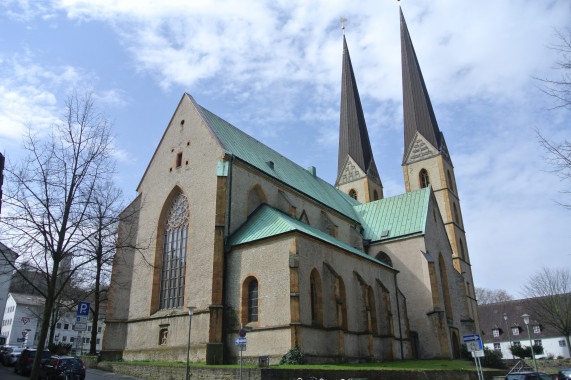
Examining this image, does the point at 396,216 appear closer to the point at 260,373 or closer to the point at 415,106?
the point at 415,106

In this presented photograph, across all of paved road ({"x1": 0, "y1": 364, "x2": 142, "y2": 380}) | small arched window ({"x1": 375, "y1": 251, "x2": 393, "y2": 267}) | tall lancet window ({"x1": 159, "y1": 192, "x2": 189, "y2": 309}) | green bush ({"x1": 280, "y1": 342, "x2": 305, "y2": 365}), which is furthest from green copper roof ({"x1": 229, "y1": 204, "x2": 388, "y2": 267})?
small arched window ({"x1": 375, "y1": 251, "x2": 393, "y2": 267})

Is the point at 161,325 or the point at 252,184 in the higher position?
the point at 252,184

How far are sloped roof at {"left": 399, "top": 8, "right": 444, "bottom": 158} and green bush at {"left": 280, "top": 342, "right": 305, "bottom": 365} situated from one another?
35960mm

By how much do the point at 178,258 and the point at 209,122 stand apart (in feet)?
27.8

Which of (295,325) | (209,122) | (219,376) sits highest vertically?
(209,122)

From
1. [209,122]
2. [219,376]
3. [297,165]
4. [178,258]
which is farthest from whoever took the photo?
[297,165]

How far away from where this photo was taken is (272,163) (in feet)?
97.7

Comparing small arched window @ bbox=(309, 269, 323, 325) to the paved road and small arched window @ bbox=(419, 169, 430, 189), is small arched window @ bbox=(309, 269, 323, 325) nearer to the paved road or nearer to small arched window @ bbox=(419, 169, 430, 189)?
the paved road

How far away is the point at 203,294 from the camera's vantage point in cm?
2175

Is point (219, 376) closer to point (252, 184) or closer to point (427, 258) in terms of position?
point (252, 184)

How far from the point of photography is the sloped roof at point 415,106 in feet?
164

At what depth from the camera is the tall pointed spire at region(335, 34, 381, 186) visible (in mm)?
53531

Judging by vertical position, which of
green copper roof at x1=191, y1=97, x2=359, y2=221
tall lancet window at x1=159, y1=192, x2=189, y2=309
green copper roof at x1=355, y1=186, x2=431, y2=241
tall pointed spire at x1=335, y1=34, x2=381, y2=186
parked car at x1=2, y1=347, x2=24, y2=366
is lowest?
parked car at x1=2, y1=347, x2=24, y2=366

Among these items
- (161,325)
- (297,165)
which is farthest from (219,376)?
(297,165)
